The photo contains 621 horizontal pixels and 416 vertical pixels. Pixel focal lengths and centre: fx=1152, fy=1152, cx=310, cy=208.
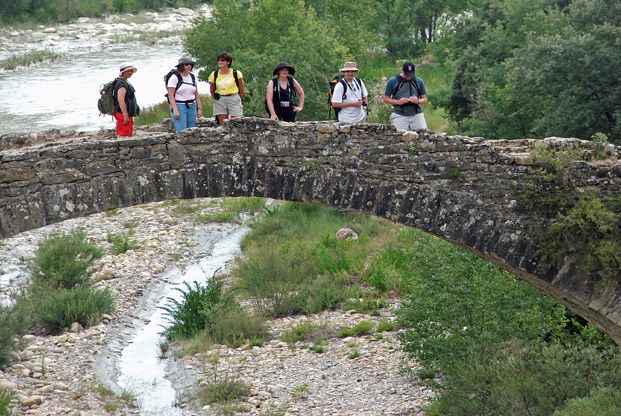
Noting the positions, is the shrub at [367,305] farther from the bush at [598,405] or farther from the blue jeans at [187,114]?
the blue jeans at [187,114]

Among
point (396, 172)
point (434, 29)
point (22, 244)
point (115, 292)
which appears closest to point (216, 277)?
point (115, 292)

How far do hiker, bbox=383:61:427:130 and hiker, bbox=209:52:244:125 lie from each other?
5.65 ft

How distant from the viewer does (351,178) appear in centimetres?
1147

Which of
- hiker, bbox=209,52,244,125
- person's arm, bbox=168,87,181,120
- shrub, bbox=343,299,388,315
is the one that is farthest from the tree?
person's arm, bbox=168,87,181,120

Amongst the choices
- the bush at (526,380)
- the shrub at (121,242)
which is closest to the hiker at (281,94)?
the bush at (526,380)

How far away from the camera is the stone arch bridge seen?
11227 mm

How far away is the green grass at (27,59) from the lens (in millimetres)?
41125

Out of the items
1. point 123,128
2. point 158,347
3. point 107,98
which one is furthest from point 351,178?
point 158,347

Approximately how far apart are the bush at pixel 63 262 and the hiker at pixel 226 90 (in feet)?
27.0

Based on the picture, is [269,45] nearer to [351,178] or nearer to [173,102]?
[173,102]

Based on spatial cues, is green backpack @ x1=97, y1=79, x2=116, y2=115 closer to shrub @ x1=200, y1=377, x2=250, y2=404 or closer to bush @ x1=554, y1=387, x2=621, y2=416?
shrub @ x1=200, y1=377, x2=250, y2=404

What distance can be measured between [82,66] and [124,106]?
29196 millimetres

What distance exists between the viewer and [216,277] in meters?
21.5

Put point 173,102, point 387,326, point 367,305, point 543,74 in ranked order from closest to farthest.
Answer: point 173,102 → point 387,326 → point 367,305 → point 543,74
